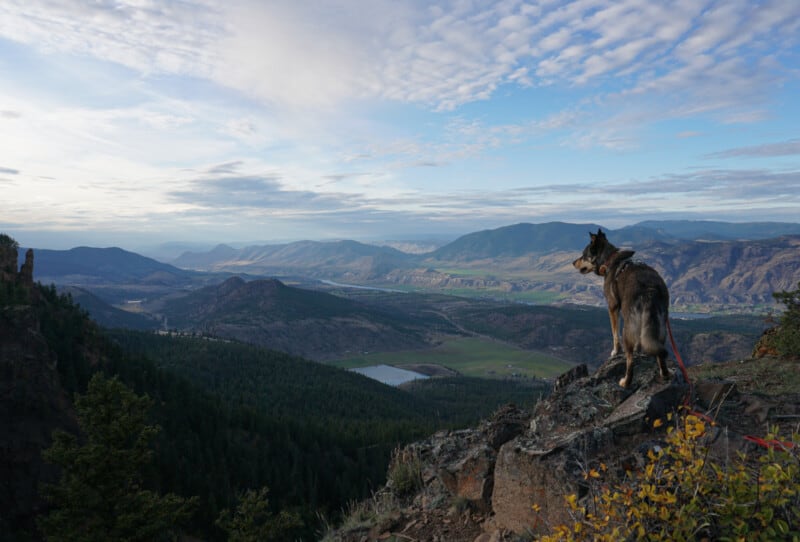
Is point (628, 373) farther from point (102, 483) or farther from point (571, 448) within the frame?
point (102, 483)

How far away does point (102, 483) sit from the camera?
71.4 feet

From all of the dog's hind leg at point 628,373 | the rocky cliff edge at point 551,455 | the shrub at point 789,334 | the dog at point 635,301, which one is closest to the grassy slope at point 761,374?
the shrub at point 789,334

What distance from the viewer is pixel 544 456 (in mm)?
7637

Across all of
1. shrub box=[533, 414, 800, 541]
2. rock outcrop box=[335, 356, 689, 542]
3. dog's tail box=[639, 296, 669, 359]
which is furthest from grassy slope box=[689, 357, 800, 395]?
shrub box=[533, 414, 800, 541]

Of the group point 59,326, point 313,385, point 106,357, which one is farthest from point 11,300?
point 313,385

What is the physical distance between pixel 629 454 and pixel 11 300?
2655 inches

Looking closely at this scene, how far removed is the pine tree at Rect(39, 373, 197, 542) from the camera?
69.0 ft

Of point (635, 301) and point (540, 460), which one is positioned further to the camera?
point (635, 301)

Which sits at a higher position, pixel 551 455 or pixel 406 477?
pixel 551 455

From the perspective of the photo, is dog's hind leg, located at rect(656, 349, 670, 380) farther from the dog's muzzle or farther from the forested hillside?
the forested hillside

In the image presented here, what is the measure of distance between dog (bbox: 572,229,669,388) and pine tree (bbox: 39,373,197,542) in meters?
Answer: 23.2

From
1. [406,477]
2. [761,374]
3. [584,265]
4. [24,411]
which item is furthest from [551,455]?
[24,411]

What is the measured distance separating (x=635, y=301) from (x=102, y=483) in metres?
25.1

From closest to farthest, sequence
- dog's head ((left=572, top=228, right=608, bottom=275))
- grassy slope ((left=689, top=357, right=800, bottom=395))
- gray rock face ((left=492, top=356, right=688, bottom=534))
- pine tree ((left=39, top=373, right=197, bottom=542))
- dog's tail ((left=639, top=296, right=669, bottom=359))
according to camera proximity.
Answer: gray rock face ((left=492, top=356, right=688, bottom=534)) < dog's tail ((left=639, top=296, right=669, bottom=359)) < dog's head ((left=572, top=228, right=608, bottom=275)) < grassy slope ((left=689, top=357, right=800, bottom=395)) < pine tree ((left=39, top=373, right=197, bottom=542))
